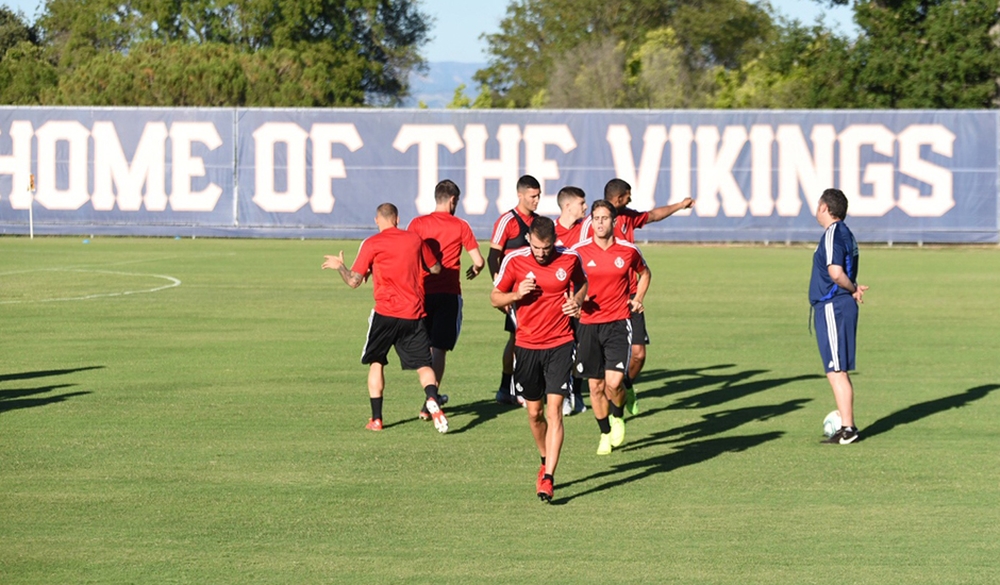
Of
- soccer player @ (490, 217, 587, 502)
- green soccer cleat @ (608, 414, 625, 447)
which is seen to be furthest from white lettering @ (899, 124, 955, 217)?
soccer player @ (490, 217, 587, 502)

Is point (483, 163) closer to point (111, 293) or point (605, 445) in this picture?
point (111, 293)

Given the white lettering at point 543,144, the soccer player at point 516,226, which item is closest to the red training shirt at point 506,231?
the soccer player at point 516,226

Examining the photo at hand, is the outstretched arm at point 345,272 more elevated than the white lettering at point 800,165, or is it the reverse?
the white lettering at point 800,165

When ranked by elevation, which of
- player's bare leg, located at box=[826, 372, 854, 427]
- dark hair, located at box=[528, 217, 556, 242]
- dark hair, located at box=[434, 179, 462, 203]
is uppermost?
dark hair, located at box=[434, 179, 462, 203]

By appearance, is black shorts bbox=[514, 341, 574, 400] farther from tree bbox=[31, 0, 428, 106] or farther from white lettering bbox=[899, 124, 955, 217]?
tree bbox=[31, 0, 428, 106]

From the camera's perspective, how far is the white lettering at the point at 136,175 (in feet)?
144

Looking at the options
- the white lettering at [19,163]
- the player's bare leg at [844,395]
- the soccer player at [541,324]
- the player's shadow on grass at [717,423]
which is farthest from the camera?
the white lettering at [19,163]

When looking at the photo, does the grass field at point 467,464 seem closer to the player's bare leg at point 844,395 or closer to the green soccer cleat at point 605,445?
the green soccer cleat at point 605,445

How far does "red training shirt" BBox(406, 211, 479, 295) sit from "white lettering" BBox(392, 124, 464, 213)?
2933 cm

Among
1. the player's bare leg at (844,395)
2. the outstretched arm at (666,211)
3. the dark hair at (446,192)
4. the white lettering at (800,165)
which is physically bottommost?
the player's bare leg at (844,395)

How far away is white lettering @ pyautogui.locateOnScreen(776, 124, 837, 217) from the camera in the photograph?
42.3 metres

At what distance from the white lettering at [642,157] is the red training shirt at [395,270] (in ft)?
99.0

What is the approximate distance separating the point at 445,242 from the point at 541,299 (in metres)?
3.72

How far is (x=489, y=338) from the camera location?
66.4ft
